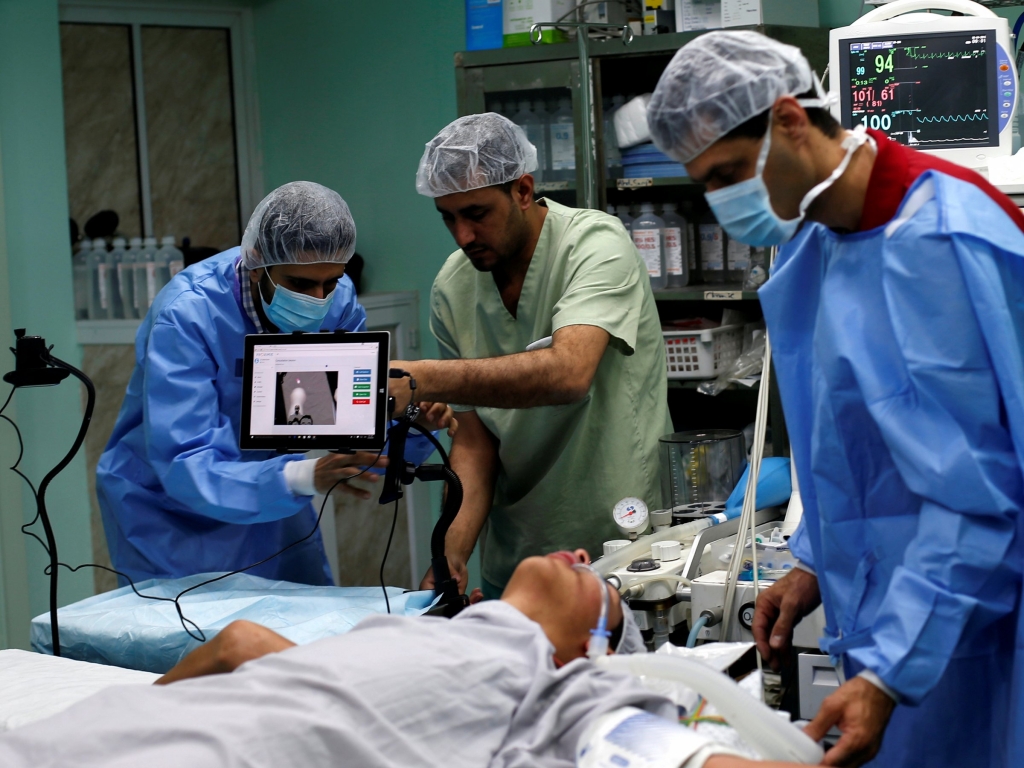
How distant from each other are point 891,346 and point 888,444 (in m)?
0.13

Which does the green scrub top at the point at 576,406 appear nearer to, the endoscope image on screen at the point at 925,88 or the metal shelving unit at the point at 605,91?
the endoscope image on screen at the point at 925,88

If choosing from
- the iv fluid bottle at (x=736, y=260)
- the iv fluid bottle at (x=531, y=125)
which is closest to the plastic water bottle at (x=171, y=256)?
the iv fluid bottle at (x=531, y=125)

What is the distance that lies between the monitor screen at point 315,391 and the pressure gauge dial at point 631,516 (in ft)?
1.90

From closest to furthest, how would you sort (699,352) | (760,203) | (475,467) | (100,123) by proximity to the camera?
1. (760,203)
2. (475,467)
3. (699,352)
4. (100,123)

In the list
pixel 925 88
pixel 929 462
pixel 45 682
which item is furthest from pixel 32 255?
pixel 929 462

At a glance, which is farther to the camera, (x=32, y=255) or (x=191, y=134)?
(x=191, y=134)

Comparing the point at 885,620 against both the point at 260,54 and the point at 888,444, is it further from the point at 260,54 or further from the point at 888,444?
the point at 260,54

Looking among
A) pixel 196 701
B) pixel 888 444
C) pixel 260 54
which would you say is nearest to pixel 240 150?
pixel 260 54

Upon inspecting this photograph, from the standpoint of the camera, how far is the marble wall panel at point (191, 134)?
4.57 metres

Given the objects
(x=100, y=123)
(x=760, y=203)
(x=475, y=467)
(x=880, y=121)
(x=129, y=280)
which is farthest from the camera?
(x=100, y=123)

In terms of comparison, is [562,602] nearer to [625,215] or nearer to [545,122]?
[625,215]

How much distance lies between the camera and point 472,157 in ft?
7.95

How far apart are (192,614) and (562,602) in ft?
2.74

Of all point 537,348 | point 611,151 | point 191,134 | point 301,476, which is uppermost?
point 191,134
